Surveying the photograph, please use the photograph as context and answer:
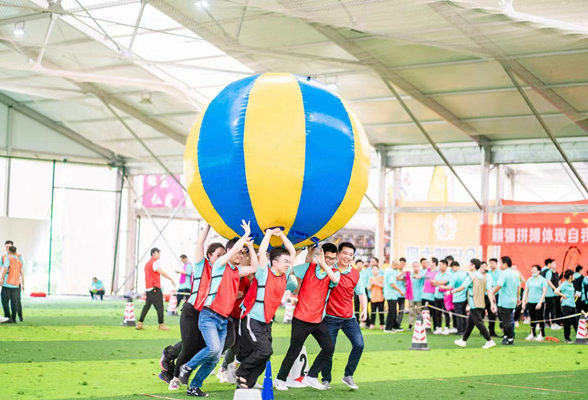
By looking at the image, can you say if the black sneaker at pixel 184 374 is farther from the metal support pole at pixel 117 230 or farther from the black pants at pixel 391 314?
the metal support pole at pixel 117 230

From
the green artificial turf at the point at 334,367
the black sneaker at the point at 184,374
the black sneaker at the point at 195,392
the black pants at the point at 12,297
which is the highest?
the black pants at the point at 12,297

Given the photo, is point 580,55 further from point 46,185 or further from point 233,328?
point 46,185

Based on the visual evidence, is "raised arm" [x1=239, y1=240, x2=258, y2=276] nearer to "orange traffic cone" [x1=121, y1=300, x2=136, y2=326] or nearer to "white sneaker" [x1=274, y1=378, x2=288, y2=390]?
"white sneaker" [x1=274, y1=378, x2=288, y2=390]

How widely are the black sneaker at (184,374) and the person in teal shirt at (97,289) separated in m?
20.9

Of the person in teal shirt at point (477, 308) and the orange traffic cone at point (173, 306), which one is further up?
the person in teal shirt at point (477, 308)

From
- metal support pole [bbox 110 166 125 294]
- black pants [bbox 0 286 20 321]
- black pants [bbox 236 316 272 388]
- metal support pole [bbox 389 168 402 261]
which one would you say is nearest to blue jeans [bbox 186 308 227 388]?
black pants [bbox 236 316 272 388]

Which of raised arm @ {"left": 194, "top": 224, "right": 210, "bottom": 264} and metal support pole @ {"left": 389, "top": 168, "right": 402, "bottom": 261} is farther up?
metal support pole @ {"left": 389, "top": 168, "right": 402, "bottom": 261}

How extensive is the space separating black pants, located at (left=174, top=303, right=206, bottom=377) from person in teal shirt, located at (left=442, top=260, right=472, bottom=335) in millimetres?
8778

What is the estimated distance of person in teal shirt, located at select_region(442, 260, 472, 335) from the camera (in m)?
15.3

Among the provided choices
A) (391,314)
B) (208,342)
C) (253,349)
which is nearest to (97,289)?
(391,314)

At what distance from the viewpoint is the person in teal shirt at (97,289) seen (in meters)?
27.6

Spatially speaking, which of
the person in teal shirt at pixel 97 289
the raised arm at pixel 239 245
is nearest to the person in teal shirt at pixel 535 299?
the raised arm at pixel 239 245

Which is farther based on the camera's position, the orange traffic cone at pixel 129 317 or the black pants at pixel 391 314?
the black pants at pixel 391 314

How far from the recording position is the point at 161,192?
29641 mm
